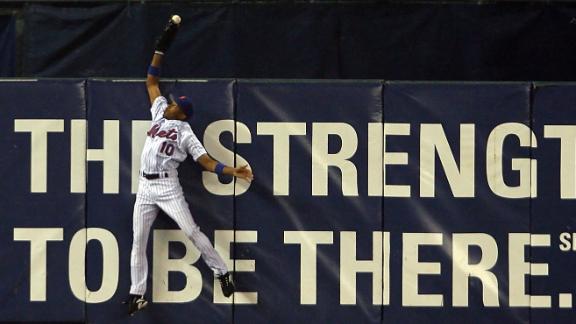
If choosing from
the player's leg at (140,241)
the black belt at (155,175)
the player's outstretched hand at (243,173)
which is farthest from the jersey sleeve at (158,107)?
the player's outstretched hand at (243,173)

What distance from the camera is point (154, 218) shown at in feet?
35.5

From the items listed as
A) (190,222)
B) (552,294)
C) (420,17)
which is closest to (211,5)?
(420,17)

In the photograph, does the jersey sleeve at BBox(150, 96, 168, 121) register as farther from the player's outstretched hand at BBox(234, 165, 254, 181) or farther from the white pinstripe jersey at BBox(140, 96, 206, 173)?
the player's outstretched hand at BBox(234, 165, 254, 181)

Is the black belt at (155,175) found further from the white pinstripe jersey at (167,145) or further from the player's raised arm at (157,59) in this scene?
the player's raised arm at (157,59)

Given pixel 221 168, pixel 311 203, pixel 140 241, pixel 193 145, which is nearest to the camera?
pixel 221 168

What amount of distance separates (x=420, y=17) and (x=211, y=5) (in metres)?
2.32

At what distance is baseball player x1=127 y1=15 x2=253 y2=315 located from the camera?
10.6 meters

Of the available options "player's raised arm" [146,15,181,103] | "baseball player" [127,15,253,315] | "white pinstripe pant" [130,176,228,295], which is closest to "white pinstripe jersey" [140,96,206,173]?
"baseball player" [127,15,253,315]

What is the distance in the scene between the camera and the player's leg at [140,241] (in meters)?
10.7

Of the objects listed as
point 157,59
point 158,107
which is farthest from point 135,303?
point 157,59

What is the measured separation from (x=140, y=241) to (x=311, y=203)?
1.64m

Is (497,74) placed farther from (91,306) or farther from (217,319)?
(91,306)

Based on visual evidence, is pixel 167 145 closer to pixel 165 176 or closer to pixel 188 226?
pixel 165 176

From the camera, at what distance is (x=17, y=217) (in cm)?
1097
